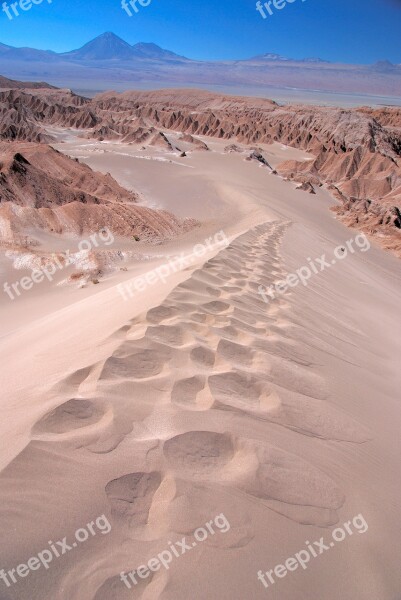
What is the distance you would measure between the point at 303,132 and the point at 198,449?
153ft

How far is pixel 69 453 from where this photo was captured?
1.39 metres

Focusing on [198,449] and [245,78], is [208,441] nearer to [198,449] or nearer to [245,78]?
[198,449]

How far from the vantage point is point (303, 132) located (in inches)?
1689

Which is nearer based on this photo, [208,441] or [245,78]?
[208,441]

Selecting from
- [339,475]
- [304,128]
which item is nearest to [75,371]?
[339,475]

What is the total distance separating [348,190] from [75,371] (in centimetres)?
2432

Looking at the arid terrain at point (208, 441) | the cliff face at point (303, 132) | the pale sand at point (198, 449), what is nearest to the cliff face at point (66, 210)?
the arid terrain at point (208, 441)

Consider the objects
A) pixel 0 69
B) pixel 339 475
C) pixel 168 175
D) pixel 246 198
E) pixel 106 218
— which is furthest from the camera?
pixel 0 69

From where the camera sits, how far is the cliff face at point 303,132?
802 inches

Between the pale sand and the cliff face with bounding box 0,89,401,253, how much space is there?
11.9 m

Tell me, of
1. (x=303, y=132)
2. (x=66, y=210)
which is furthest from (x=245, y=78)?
(x=66, y=210)

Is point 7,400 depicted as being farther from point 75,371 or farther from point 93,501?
point 93,501

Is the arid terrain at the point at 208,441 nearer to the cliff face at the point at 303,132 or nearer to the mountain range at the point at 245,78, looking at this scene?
the cliff face at the point at 303,132

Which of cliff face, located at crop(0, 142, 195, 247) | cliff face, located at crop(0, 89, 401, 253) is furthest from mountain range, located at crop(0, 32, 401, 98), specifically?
cliff face, located at crop(0, 142, 195, 247)
